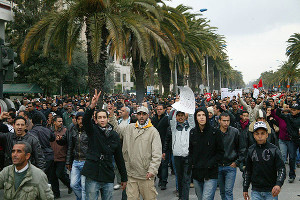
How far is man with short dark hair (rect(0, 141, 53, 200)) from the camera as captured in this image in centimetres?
333

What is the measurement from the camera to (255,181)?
437 centimetres

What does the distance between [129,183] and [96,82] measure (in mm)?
9235

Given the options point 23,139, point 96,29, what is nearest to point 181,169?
point 23,139

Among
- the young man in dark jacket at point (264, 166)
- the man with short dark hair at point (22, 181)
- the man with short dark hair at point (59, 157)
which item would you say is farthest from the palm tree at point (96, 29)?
the man with short dark hair at point (22, 181)

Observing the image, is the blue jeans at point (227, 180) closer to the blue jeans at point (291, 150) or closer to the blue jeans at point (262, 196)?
the blue jeans at point (262, 196)

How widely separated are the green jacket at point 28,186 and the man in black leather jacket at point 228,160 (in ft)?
9.57

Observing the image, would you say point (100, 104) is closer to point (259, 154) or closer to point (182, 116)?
point (182, 116)

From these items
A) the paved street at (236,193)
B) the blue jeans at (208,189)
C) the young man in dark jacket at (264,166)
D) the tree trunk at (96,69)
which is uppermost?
the tree trunk at (96,69)

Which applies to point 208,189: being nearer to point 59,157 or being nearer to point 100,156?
point 100,156

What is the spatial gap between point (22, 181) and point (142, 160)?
2030 millimetres

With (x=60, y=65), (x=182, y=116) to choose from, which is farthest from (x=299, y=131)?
(x=60, y=65)

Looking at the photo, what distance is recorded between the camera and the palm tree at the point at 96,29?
1278cm

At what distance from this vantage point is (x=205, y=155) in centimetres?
483

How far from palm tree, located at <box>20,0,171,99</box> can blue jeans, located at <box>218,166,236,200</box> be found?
798 cm
